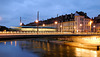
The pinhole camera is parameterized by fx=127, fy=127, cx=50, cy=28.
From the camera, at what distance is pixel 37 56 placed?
→ 94.8ft

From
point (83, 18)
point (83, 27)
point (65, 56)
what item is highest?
point (83, 18)

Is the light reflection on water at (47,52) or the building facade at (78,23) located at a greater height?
the building facade at (78,23)

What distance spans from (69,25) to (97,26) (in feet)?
83.0

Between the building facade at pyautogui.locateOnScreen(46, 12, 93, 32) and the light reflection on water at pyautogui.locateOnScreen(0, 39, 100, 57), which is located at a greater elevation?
the building facade at pyautogui.locateOnScreen(46, 12, 93, 32)

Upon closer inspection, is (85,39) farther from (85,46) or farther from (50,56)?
(50,56)

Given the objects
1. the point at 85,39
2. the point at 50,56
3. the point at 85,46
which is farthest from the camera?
the point at 85,39

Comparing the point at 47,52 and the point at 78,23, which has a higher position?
the point at 78,23

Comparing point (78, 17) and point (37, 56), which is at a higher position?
point (78, 17)

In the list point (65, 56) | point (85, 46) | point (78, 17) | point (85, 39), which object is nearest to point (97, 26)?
point (78, 17)

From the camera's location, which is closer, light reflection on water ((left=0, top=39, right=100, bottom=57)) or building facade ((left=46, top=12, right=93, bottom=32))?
light reflection on water ((left=0, top=39, right=100, bottom=57))

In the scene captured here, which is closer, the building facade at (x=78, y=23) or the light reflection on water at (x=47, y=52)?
the light reflection on water at (x=47, y=52)

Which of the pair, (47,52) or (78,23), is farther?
(78,23)

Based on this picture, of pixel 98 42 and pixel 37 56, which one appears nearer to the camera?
pixel 37 56

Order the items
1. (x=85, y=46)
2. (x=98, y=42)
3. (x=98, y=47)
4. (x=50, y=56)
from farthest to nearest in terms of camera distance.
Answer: (x=98, y=42) → (x=85, y=46) → (x=98, y=47) → (x=50, y=56)
